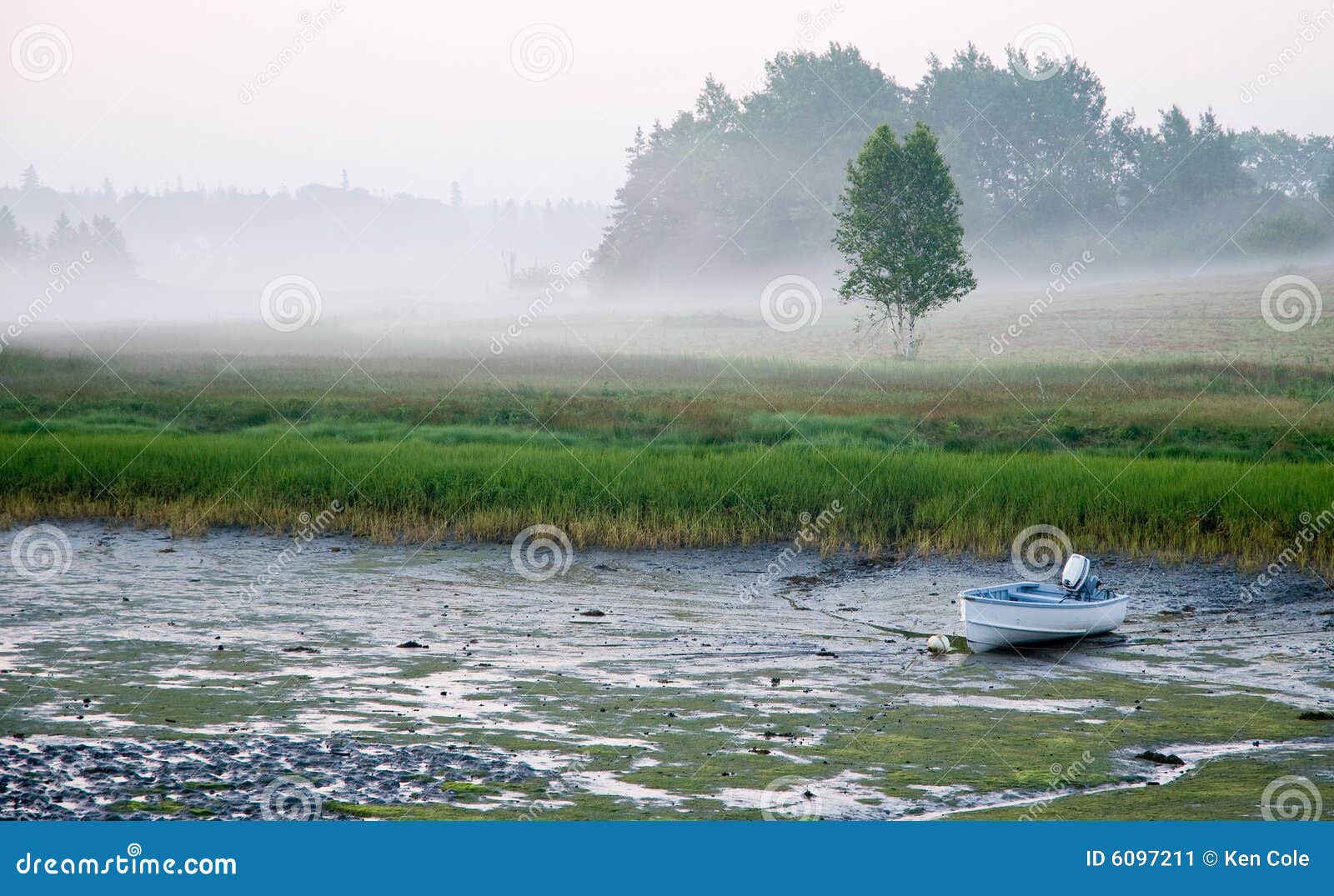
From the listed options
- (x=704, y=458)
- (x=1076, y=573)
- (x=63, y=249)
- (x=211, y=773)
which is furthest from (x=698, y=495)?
(x=63, y=249)

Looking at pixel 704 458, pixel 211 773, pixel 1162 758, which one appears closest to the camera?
pixel 211 773

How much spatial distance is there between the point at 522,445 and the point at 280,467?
608 cm

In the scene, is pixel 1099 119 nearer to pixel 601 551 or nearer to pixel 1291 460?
pixel 1291 460

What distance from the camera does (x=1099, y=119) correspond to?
11206 cm

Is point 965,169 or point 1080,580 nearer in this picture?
point 1080,580

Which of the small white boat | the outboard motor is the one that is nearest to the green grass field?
the outboard motor

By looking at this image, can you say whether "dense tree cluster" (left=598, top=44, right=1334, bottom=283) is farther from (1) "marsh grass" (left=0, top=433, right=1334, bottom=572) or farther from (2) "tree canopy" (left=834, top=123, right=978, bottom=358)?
(1) "marsh grass" (left=0, top=433, right=1334, bottom=572)

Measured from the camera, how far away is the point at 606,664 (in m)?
13.0

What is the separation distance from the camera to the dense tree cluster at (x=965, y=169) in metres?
106

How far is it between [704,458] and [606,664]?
1228 cm

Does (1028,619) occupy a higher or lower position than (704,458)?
lower

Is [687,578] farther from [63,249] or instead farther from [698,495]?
[63,249]

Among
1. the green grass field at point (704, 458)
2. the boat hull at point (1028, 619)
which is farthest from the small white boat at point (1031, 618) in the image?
the green grass field at point (704, 458)

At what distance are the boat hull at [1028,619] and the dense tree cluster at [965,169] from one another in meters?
91.6
